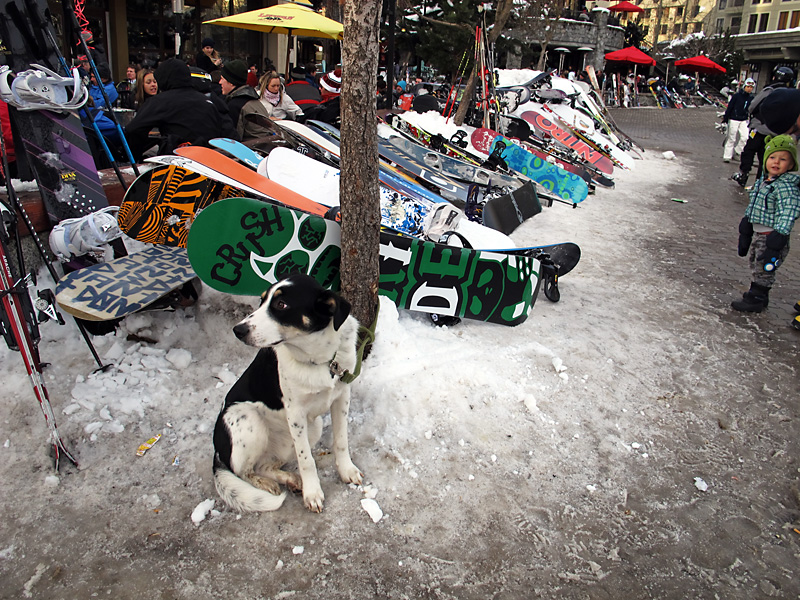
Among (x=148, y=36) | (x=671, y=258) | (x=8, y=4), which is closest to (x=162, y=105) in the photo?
(x=8, y=4)

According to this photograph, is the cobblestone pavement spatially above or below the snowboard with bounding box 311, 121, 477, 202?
below

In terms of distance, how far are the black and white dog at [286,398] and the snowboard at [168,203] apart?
1872mm

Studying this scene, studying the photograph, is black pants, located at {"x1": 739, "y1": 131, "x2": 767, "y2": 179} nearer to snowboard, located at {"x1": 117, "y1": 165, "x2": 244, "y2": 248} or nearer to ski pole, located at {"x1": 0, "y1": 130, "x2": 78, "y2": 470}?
snowboard, located at {"x1": 117, "y1": 165, "x2": 244, "y2": 248}

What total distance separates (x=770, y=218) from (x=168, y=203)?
4.76 m

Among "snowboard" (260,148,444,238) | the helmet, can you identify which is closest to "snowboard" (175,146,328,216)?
"snowboard" (260,148,444,238)

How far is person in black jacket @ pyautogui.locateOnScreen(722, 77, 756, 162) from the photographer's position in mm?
11703

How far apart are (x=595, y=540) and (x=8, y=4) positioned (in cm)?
488

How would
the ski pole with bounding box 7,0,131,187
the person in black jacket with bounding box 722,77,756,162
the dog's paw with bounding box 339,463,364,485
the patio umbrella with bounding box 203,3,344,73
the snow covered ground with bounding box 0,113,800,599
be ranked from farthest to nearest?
the person in black jacket with bounding box 722,77,756,162
the patio umbrella with bounding box 203,3,344,73
the ski pole with bounding box 7,0,131,187
the dog's paw with bounding box 339,463,364,485
the snow covered ground with bounding box 0,113,800,599

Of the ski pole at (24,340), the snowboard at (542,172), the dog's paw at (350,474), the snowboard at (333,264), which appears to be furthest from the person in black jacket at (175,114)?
the snowboard at (542,172)

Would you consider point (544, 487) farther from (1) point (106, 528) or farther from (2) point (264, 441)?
(1) point (106, 528)

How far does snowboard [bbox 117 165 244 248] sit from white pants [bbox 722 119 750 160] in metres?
12.5

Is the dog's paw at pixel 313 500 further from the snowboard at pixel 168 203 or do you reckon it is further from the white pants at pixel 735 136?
the white pants at pixel 735 136

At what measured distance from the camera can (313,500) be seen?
2.46 m

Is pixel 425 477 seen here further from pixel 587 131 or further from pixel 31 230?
pixel 587 131
